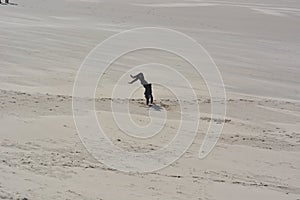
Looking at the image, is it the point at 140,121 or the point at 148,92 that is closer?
the point at 140,121

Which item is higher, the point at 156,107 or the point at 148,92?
the point at 148,92

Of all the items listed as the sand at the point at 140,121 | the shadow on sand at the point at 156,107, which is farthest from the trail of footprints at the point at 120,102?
the shadow on sand at the point at 156,107

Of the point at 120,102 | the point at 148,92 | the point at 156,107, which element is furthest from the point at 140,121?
the point at 120,102

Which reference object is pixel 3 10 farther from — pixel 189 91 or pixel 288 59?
pixel 189 91

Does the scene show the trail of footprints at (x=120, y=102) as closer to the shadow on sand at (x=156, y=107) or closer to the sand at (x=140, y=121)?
the sand at (x=140, y=121)

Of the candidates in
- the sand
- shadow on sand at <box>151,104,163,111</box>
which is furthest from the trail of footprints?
shadow on sand at <box>151,104,163,111</box>

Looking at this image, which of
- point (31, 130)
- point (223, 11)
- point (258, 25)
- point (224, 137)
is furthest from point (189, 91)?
point (223, 11)

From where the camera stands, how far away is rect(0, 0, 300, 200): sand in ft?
21.7

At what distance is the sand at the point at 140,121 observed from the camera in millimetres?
6609

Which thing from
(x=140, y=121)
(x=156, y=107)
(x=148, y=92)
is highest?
(x=148, y=92)

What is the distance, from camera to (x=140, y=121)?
991cm

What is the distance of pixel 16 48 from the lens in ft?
57.6

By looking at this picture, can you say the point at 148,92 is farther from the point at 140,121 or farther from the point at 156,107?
the point at 140,121

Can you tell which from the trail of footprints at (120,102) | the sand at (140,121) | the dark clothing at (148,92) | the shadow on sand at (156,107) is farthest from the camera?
the dark clothing at (148,92)
